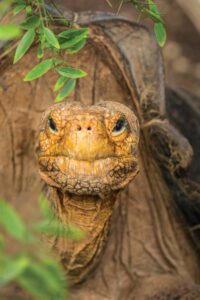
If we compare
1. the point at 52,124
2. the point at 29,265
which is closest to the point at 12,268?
the point at 29,265

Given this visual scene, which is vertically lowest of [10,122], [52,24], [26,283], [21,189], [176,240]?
[26,283]

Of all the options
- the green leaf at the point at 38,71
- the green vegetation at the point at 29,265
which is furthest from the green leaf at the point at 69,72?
the green vegetation at the point at 29,265

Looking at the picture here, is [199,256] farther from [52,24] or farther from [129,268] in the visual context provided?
[52,24]

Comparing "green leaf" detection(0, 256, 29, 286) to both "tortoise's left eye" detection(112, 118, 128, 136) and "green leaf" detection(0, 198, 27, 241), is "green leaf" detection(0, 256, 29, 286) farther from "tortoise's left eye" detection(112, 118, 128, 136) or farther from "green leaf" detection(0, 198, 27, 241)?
"tortoise's left eye" detection(112, 118, 128, 136)

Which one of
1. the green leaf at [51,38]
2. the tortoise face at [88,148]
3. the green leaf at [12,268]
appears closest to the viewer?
the green leaf at [12,268]

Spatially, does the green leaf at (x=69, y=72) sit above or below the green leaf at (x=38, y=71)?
above

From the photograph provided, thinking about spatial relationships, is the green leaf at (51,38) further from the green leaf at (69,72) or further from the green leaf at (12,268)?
the green leaf at (12,268)

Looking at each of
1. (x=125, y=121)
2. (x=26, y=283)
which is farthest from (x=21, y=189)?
(x=26, y=283)

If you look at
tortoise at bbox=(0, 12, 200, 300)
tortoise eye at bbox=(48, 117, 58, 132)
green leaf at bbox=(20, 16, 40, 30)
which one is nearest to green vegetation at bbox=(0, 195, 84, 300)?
green leaf at bbox=(20, 16, 40, 30)
